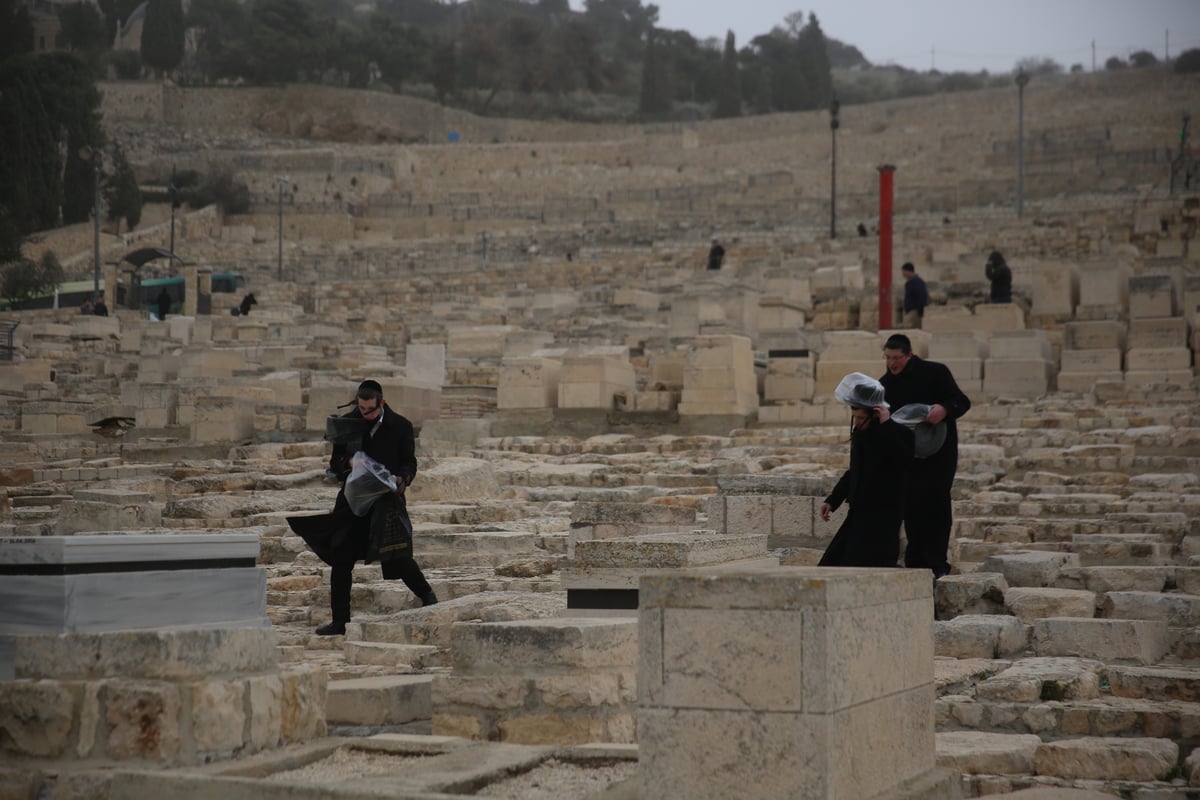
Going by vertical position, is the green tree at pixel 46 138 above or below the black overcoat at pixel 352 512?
above

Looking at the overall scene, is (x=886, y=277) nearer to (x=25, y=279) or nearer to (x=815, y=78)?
(x=25, y=279)

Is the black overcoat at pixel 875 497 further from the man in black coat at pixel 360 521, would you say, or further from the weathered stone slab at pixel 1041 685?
the man in black coat at pixel 360 521

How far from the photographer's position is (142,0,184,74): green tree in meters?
82.4

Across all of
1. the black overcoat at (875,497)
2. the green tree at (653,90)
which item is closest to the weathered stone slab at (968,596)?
the black overcoat at (875,497)

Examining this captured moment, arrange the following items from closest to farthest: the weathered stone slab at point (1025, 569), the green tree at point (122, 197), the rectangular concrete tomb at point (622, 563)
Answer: the rectangular concrete tomb at point (622, 563), the weathered stone slab at point (1025, 569), the green tree at point (122, 197)

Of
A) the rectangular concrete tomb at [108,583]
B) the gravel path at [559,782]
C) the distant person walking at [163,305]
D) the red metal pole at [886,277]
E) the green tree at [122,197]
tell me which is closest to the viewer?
the gravel path at [559,782]

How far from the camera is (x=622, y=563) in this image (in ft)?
18.1

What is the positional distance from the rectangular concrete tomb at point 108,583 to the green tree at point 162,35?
276 ft

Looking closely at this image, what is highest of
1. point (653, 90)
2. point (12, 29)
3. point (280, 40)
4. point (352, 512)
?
point (280, 40)

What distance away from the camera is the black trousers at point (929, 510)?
6281mm

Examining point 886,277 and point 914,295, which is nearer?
point 914,295

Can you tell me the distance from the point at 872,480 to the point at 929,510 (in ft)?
2.04

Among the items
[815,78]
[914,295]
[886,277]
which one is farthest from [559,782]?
[815,78]

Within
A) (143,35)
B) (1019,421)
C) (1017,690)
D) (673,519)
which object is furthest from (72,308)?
(143,35)
